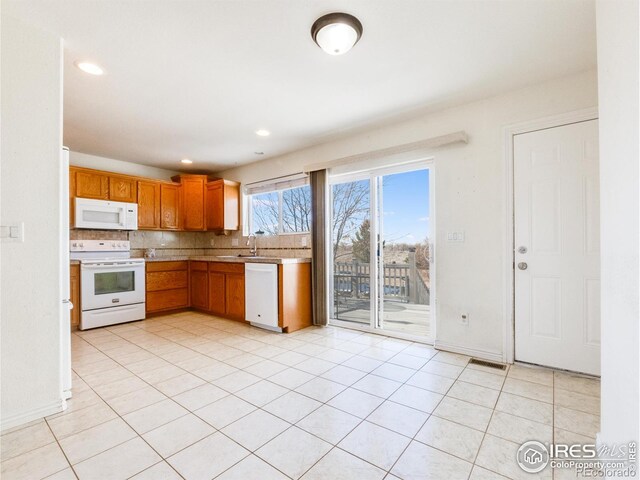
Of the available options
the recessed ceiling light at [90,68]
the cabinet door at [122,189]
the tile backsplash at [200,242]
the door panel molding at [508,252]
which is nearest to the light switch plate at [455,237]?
the door panel molding at [508,252]

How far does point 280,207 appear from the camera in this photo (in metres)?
4.72

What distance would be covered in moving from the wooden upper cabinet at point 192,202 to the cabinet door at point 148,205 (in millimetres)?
424

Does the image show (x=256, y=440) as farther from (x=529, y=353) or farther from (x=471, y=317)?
(x=529, y=353)

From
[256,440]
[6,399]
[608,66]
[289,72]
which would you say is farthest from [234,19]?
[6,399]

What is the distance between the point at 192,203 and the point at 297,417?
4.27 metres

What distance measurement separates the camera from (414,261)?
339 cm

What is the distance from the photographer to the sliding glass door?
3348 millimetres

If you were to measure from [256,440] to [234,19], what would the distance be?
8.03 feet

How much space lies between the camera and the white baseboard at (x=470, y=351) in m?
2.75

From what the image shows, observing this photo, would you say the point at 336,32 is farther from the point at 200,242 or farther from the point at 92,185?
the point at 200,242

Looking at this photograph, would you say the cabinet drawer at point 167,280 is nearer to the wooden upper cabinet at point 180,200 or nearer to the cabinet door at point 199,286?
the cabinet door at point 199,286

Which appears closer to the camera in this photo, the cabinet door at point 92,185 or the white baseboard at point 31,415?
the white baseboard at point 31,415

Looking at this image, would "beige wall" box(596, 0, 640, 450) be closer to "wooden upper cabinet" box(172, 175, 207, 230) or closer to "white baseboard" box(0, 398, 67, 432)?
"white baseboard" box(0, 398, 67, 432)

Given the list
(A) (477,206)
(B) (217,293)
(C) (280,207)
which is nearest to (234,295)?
(B) (217,293)
